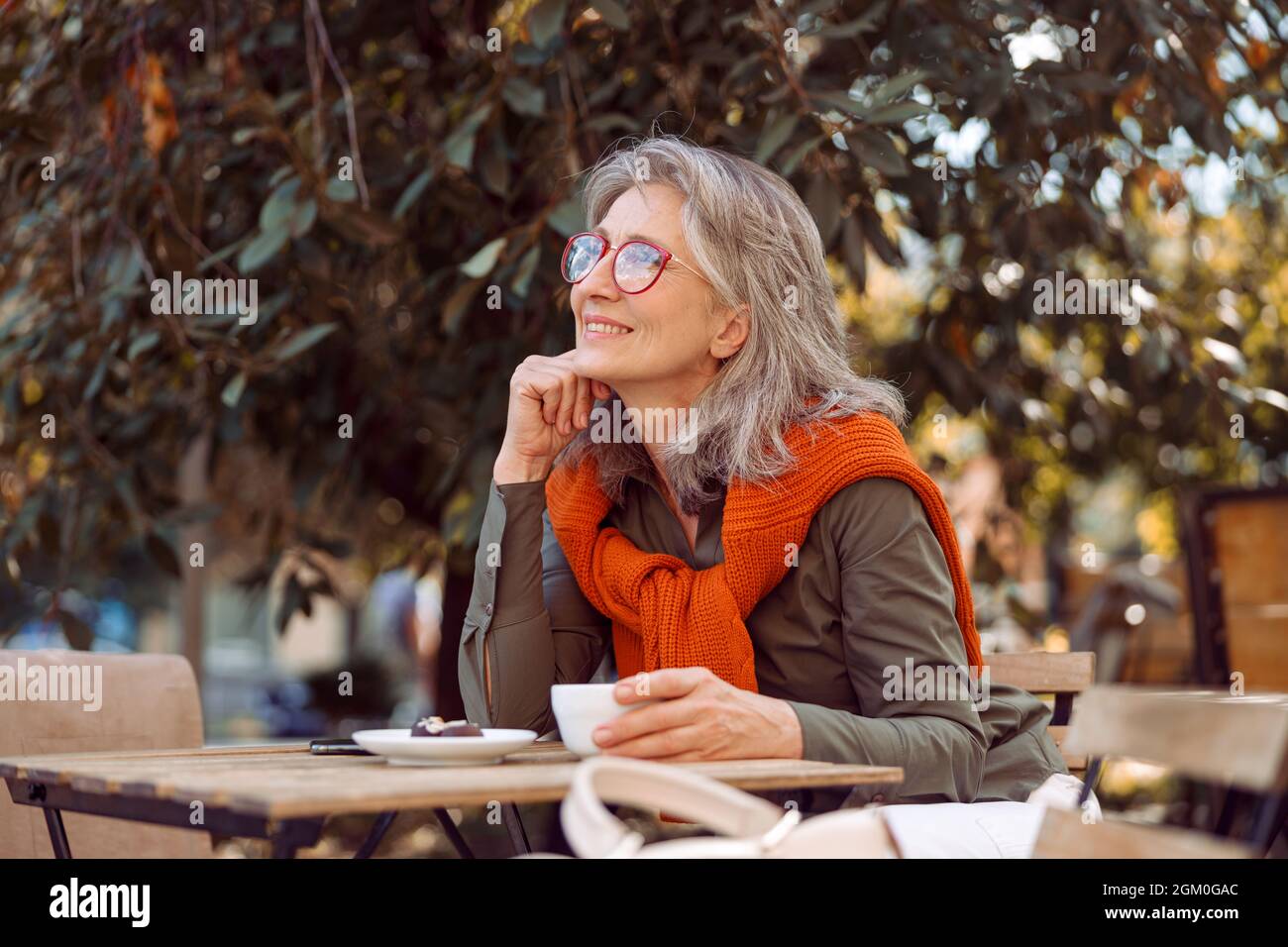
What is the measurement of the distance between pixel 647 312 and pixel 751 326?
232 millimetres

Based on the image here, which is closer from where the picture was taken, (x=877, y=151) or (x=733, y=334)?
(x=733, y=334)

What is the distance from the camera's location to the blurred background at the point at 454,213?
377 centimetres

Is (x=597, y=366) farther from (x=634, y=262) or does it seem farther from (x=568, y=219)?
(x=568, y=219)

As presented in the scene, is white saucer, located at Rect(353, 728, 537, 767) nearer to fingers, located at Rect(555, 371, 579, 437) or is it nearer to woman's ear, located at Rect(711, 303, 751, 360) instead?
fingers, located at Rect(555, 371, 579, 437)

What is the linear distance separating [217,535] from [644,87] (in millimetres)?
7707

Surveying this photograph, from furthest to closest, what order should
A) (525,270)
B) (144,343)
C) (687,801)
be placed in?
(144,343) < (525,270) < (687,801)

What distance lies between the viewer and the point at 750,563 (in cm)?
257

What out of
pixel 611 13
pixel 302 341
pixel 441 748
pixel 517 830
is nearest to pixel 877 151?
pixel 611 13

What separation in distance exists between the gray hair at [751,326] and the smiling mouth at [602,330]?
7.5 inches

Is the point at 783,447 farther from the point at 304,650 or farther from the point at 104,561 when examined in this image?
the point at 304,650

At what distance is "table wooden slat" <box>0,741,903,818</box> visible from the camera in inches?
62.2

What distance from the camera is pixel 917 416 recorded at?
17.4 feet

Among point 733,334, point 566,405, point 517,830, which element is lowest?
point 517,830

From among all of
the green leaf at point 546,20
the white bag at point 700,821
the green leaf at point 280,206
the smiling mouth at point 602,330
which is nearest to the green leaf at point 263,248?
the green leaf at point 280,206
